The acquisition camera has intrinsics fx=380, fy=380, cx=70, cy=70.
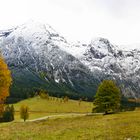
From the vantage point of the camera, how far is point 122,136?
3519 cm

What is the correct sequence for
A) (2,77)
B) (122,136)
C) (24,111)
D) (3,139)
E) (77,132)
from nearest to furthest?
1. (122,136)
2. (3,139)
3. (77,132)
4. (2,77)
5. (24,111)

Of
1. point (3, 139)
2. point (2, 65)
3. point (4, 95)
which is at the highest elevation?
point (2, 65)

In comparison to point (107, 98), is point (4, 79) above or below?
above

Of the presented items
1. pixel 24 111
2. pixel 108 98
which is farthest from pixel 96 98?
pixel 24 111

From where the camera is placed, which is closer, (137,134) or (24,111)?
(137,134)

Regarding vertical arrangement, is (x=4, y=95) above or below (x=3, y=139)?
above

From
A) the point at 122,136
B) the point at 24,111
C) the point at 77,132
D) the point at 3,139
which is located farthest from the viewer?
the point at 24,111

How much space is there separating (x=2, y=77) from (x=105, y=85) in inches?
1671

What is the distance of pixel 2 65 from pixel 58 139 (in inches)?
1122

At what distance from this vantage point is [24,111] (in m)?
198

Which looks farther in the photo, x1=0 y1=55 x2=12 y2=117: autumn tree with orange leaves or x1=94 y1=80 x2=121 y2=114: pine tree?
x1=94 y1=80 x2=121 y2=114: pine tree

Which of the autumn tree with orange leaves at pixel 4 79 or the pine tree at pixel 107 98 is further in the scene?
the pine tree at pixel 107 98

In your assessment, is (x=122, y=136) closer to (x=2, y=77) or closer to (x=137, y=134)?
(x=137, y=134)

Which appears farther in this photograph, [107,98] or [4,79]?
[107,98]
